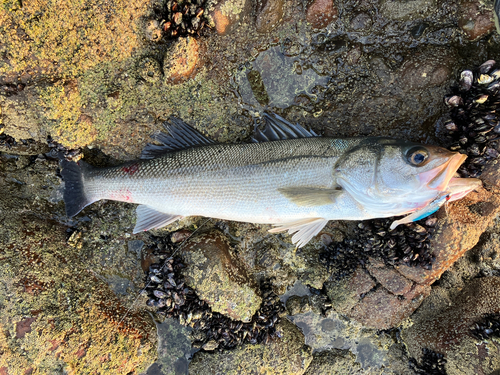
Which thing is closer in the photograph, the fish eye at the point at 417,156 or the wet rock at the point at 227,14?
the fish eye at the point at 417,156

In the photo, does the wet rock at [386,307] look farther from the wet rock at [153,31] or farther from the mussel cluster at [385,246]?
the wet rock at [153,31]

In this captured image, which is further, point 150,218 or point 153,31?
point 150,218

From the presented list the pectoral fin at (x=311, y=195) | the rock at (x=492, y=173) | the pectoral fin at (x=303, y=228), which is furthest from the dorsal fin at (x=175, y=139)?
the rock at (x=492, y=173)

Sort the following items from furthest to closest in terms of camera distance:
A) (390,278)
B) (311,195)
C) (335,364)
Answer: (335,364)
(390,278)
(311,195)

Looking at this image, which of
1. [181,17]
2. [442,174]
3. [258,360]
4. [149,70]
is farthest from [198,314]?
[181,17]

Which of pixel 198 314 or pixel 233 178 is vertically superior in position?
pixel 233 178

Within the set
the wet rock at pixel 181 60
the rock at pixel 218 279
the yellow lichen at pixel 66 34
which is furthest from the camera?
the rock at pixel 218 279

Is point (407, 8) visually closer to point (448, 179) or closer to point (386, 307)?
point (448, 179)

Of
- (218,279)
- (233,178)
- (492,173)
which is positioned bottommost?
(218,279)
